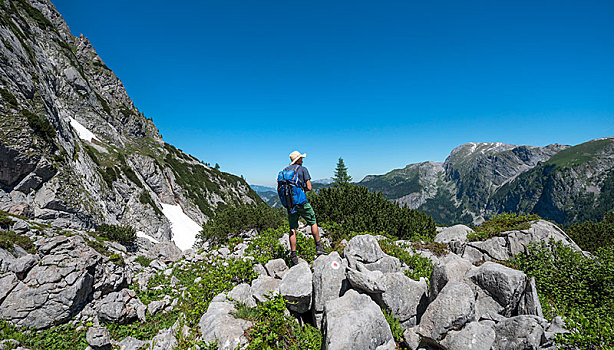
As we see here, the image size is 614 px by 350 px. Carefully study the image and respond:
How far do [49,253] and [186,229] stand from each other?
4950cm

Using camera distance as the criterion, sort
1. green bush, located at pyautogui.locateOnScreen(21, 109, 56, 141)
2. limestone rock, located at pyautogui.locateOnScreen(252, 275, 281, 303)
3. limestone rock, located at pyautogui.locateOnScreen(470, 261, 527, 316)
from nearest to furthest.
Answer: limestone rock, located at pyautogui.locateOnScreen(470, 261, 527, 316) → limestone rock, located at pyautogui.locateOnScreen(252, 275, 281, 303) → green bush, located at pyautogui.locateOnScreen(21, 109, 56, 141)

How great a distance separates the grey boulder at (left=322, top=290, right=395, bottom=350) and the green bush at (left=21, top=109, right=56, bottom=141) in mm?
38285

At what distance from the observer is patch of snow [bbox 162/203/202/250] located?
163 feet

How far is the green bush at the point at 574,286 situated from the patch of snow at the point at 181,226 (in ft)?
170

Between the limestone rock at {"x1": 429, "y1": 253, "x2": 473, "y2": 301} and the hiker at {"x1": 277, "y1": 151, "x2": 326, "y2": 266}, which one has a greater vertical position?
the hiker at {"x1": 277, "y1": 151, "x2": 326, "y2": 266}

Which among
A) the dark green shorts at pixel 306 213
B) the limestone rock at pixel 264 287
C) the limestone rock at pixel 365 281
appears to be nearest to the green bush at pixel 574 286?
the limestone rock at pixel 365 281

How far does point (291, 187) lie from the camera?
22.5ft

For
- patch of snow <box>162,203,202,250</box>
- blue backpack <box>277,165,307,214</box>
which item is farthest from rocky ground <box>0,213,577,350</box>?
patch of snow <box>162,203,202,250</box>

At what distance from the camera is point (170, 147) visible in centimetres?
8481

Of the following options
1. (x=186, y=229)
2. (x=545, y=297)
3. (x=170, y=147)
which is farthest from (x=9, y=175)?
(x=170, y=147)

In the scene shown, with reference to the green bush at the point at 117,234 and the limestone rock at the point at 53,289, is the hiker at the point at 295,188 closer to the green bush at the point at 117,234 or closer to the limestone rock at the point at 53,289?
the limestone rock at the point at 53,289

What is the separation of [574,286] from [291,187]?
23.2ft

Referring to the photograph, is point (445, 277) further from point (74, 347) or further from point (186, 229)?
point (186, 229)

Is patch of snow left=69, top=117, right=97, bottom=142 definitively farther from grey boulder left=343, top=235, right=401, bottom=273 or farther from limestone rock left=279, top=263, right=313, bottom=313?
grey boulder left=343, top=235, right=401, bottom=273
